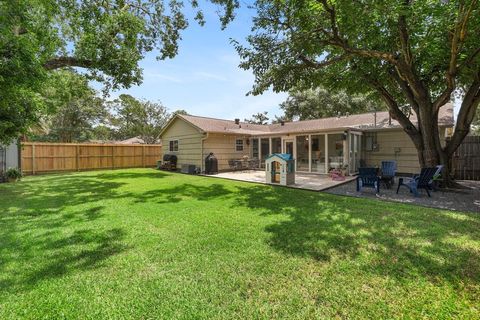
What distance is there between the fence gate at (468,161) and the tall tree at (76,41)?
1185cm

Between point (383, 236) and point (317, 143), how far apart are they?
11.2 metres

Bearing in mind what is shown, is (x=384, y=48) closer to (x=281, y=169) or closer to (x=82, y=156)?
(x=281, y=169)

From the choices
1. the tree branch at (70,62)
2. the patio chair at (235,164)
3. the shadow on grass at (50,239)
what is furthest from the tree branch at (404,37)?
the tree branch at (70,62)

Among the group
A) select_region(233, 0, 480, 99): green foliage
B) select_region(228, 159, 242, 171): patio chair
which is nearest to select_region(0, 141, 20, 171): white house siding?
select_region(228, 159, 242, 171): patio chair

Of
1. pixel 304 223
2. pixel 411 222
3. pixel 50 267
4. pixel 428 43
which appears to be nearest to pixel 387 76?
pixel 428 43

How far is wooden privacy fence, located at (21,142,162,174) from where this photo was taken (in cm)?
1462

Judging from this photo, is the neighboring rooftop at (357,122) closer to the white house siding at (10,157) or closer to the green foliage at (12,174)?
the green foliage at (12,174)

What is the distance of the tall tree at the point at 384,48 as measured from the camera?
677 centimetres

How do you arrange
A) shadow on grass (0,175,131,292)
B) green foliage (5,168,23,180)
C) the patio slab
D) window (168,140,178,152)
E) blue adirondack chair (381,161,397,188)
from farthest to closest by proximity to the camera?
1. window (168,140,178,152)
2. green foliage (5,168,23,180)
3. blue adirondack chair (381,161,397,188)
4. the patio slab
5. shadow on grass (0,175,131,292)

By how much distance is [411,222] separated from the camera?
489 centimetres

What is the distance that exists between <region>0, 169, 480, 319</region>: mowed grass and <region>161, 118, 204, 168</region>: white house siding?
30.4 ft

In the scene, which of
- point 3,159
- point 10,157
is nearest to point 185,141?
point 10,157

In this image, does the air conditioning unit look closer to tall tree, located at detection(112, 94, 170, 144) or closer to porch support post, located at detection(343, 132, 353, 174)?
porch support post, located at detection(343, 132, 353, 174)

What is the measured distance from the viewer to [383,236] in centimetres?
416
